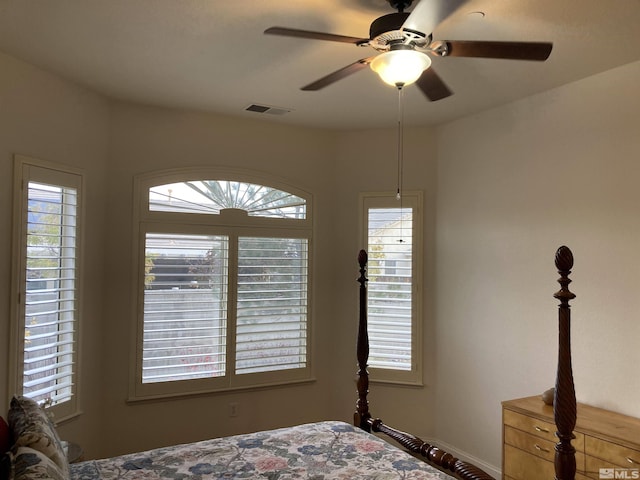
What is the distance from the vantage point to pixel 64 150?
3525mm

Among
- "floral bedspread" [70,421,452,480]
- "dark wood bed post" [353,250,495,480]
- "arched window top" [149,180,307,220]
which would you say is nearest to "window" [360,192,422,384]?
"arched window top" [149,180,307,220]

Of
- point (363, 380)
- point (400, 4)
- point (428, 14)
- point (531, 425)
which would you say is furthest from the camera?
point (363, 380)

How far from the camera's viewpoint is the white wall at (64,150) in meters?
3.06

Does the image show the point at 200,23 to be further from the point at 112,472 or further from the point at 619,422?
the point at 619,422

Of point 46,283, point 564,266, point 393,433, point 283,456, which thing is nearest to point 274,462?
point 283,456

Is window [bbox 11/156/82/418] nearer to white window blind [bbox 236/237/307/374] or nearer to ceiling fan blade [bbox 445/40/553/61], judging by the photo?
white window blind [bbox 236/237/307/374]

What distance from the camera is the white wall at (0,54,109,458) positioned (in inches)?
121

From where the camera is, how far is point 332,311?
4.88 m

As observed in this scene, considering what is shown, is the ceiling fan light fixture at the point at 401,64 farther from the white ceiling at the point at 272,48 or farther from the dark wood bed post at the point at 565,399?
the dark wood bed post at the point at 565,399

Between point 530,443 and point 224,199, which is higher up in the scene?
point 224,199

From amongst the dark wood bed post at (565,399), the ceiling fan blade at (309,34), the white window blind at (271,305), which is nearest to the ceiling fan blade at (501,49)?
the ceiling fan blade at (309,34)

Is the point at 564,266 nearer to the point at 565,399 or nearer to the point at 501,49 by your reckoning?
the point at 565,399

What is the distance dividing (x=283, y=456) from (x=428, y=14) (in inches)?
81.2

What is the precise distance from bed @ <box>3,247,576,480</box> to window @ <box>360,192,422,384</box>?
5.28 feet
